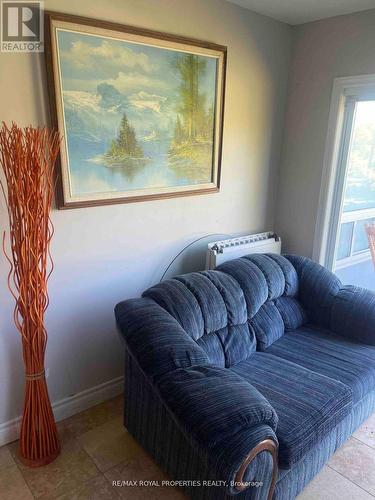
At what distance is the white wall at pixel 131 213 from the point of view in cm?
182

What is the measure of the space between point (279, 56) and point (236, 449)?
8.66ft

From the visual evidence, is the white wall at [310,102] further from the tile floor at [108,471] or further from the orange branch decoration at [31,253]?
the orange branch decoration at [31,253]

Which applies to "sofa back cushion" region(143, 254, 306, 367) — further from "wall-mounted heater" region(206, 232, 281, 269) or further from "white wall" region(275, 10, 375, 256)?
"white wall" region(275, 10, 375, 256)

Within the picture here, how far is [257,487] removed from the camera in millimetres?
1362

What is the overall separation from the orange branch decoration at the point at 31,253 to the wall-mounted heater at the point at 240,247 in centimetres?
106

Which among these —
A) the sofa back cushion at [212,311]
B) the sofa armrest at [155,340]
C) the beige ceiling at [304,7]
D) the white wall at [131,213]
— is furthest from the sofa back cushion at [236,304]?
the beige ceiling at [304,7]

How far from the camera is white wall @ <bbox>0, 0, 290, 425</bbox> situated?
5.96 feet

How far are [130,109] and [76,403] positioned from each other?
1722 mm

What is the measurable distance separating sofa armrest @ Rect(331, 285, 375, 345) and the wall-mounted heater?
0.67 metres

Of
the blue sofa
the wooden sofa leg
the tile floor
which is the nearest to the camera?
the wooden sofa leg

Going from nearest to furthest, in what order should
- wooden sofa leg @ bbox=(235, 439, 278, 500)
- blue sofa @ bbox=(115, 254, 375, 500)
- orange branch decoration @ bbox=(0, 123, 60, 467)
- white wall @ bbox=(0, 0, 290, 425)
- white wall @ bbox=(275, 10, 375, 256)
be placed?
wooden sofa leg @ bbox=(235, 439, 278, 500), blue sofa @ bbox=(115, 254, 375, 500), orange branch decoration @ bbox=(0, 123, 60, 467), white wall @ bbox=(0, 0, 290, 425), white wall @ bbox=(275, 10, 375, 256)

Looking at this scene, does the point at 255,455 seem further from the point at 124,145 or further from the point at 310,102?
the point at 310,102

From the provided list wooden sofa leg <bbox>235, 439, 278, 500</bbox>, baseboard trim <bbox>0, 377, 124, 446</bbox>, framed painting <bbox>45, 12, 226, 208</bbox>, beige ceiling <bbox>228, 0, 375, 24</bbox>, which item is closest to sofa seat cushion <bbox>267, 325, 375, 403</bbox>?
wooden sofa leg <bbox>235, 439, 278, 500</bbox>

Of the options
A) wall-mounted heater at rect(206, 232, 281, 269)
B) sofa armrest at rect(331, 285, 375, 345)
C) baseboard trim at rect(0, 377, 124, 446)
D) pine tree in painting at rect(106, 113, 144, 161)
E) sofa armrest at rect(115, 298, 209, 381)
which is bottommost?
baseboard trim at rect(0, 377, 124, 446)
